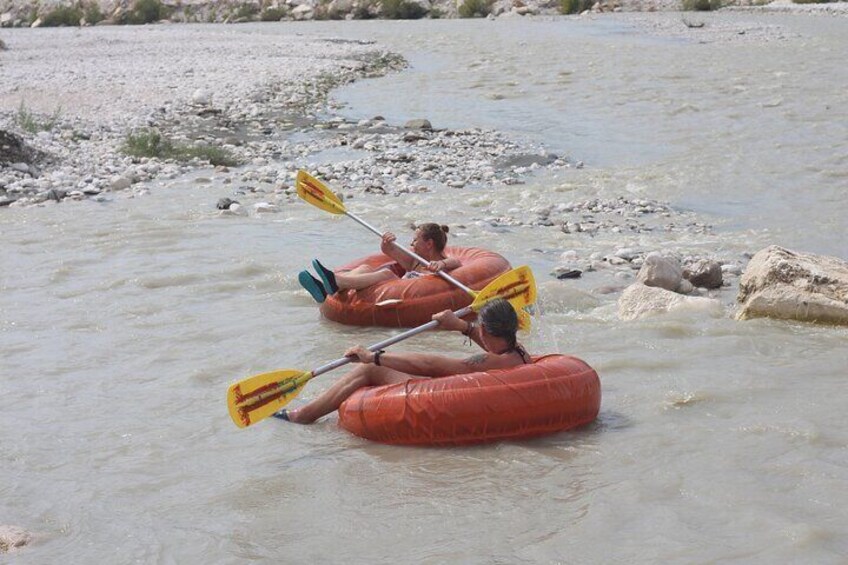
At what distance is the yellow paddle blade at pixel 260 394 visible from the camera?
6551mm

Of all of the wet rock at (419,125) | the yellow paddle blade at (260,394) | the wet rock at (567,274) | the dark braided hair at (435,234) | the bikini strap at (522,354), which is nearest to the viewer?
the yellow paddle blade at (260,394)

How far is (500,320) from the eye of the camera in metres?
6.59

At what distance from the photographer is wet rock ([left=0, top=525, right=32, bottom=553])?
529 cm

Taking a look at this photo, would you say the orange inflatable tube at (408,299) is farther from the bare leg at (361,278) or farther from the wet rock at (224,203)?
the wet rock at (224,203)

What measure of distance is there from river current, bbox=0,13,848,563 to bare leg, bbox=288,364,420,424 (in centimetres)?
12

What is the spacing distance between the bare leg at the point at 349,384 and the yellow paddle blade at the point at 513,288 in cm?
118

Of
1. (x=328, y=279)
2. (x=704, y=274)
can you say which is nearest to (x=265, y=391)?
(x=328, y=279)

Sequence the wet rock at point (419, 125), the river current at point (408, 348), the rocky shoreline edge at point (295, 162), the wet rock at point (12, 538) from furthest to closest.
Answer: the wet rock at point (419, 125) < the rocky shoreline edge at point (295, 162) < the river current at point (408, 348) < the wet rock at point (12, 538)

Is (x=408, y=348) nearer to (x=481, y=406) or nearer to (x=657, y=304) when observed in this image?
(x=657, y=304)

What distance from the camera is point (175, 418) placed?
23.2 ft

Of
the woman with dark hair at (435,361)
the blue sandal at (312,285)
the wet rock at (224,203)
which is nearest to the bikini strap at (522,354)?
the woman with dark hair at (435,361)

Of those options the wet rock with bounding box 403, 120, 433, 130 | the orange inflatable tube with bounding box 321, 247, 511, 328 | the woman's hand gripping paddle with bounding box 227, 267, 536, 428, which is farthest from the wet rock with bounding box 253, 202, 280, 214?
the woman's hand gripping paddle with bounding box 227, 267, 536, 428

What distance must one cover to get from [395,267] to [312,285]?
86 centimetres

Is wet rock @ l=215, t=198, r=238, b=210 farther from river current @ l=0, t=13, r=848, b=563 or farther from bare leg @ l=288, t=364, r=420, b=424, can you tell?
bare leg @ l=288, t=364, r=420, b=424
